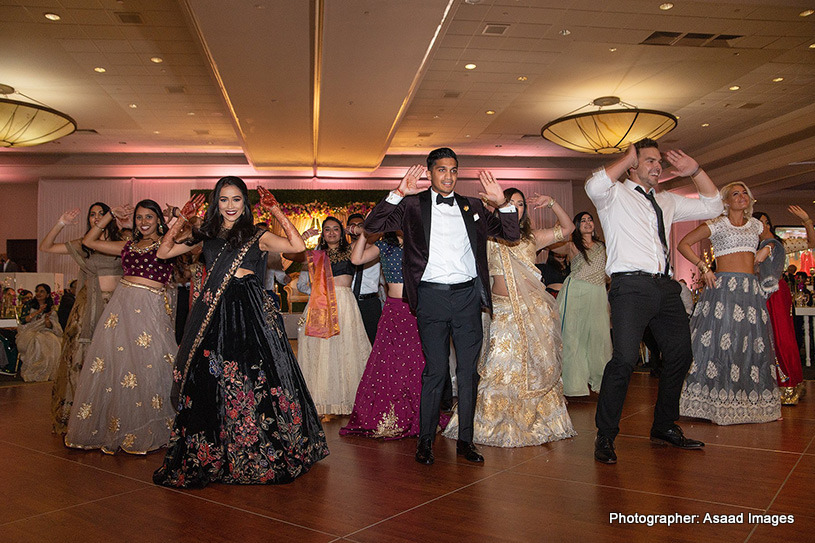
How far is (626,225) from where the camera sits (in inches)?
136

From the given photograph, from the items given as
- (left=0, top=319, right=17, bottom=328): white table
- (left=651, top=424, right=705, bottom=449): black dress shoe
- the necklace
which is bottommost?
(left=651, top=424, right=705, bottom=449): black dress shoe

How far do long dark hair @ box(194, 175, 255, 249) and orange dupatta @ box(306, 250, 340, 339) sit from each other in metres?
1.40

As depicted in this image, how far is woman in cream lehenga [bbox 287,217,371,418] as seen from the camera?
15.4ft

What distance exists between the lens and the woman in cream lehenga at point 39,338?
8266mm

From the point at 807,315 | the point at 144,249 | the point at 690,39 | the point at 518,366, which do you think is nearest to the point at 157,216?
the point at 144,249

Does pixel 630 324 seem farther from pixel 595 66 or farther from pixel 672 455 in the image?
pixel 595 66

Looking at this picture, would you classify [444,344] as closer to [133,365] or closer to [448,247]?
[448,247]

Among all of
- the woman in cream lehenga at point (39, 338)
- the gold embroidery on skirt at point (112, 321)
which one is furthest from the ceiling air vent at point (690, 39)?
the woman in cream lehenga at point (39, 338)

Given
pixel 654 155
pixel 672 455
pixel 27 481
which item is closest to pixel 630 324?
pixel 672 455

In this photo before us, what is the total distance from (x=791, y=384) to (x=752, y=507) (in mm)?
3243

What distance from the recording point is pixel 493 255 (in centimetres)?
405

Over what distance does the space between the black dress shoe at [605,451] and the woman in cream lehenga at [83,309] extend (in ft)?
11.0

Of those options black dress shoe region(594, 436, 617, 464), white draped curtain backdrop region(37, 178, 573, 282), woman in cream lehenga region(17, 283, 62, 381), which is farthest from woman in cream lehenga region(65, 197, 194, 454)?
white draped curtain backdrop region(37, 178, 573, 282)

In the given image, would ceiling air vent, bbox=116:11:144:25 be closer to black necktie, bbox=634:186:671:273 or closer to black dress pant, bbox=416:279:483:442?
black dress pant, bbox=416:279:483:442
